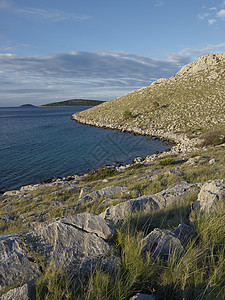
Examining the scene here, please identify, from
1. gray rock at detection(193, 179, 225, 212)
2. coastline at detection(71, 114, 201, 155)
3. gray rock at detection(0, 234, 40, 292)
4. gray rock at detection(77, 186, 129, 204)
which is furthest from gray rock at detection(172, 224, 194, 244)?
coastline at detection(71, 114, 201, 155)

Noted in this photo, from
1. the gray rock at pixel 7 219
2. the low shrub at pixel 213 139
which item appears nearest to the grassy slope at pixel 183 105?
the low shrub at pixel 213 139

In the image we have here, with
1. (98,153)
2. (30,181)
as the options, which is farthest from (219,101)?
(30,181)

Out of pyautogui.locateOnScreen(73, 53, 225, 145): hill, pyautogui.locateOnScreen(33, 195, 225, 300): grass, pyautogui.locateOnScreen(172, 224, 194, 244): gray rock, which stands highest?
pyautogui.locateOnScreen(73, 53, 225, 145): hill

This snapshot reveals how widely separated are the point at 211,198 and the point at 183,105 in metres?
45.4

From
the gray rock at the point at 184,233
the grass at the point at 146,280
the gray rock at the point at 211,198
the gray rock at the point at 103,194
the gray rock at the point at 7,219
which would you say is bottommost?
the gray rock at the point at 7,219

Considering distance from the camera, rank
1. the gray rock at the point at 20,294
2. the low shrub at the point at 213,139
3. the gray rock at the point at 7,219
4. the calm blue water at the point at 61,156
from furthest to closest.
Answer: the low shrub at the point at 213,139, the calm blue water at the point at 61,156, the gray rock at the point at 7,219, the gray rock at the point at 20,294

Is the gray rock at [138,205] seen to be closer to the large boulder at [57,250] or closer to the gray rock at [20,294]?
the large boulder at [57,250]

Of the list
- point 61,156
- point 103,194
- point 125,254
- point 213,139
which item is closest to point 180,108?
point 213,139

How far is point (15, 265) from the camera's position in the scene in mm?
A: 2662

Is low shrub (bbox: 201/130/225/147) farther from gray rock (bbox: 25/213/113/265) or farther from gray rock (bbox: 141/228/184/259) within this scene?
gray rock (bbox: 25/213/113/265)

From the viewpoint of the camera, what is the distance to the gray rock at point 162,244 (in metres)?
2.87

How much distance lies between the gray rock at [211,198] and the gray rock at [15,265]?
314cm

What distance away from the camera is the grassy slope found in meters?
37.7

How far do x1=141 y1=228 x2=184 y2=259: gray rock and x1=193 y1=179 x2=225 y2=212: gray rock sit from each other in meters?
1.18
